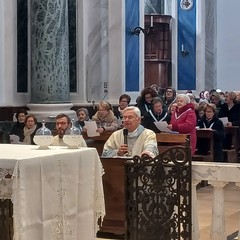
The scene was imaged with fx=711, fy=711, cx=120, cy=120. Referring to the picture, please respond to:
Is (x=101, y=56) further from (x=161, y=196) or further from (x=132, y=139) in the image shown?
(x=161, y=196)

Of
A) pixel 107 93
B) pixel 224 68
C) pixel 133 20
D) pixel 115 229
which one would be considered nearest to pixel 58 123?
pixel 115 229

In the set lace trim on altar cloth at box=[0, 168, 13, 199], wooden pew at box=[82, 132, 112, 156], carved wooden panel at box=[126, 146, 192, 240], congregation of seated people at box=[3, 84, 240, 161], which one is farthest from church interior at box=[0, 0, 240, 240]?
lace trim on altar cloth at box=[0, 168, 13, 199]

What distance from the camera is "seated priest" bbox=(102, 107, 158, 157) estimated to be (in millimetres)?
7879

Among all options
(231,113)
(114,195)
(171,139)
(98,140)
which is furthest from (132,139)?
(231,113)

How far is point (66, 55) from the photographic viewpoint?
13.0 meters

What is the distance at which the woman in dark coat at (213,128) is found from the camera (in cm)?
1226

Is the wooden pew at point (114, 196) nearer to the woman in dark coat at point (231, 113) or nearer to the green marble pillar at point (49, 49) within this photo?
the green marble pillar at point (49, 49)

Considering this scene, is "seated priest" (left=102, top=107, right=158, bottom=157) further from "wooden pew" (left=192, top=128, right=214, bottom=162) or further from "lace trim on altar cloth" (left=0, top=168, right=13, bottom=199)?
"wooden pew" (left=192, top=128, right=214, bottom=162)

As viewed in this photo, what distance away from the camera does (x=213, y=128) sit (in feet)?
40.5

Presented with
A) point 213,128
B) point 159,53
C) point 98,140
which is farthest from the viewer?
point 159,53

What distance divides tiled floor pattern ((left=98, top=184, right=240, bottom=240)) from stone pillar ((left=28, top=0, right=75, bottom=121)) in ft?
10.3

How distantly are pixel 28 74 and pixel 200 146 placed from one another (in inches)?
136

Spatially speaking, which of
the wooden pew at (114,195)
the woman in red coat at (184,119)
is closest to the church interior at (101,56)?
the wooden pew at (114,195)

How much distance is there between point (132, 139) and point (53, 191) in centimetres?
216
